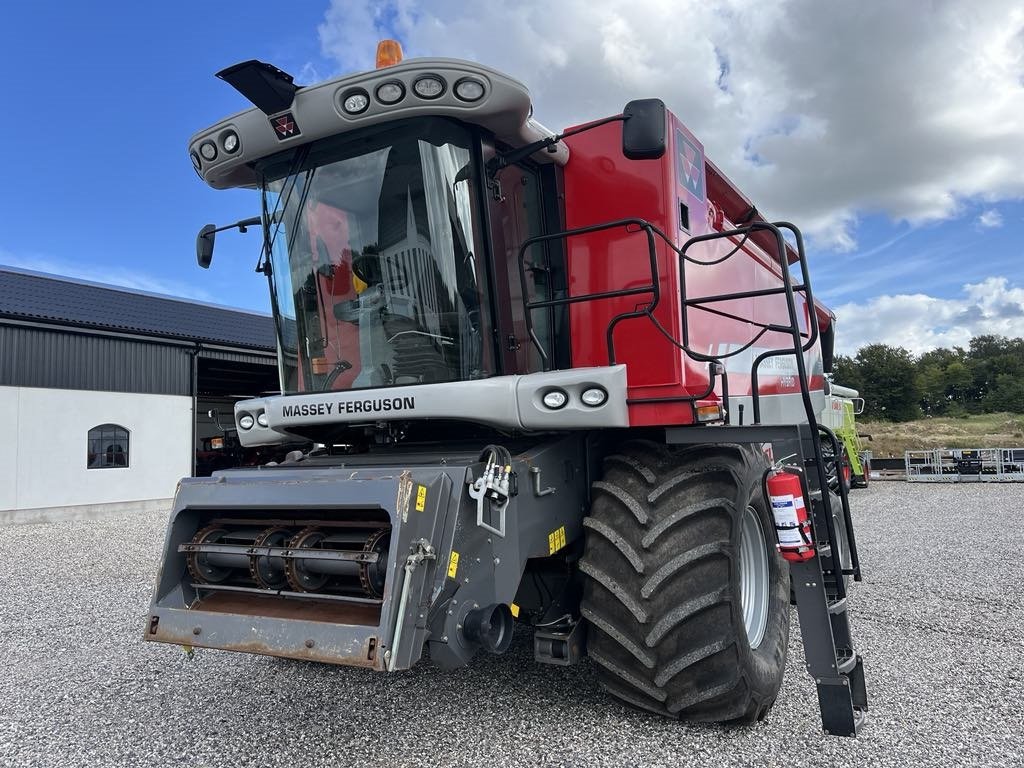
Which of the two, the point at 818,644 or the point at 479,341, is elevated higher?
the point at 479,341

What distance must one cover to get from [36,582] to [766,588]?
8.02 meters

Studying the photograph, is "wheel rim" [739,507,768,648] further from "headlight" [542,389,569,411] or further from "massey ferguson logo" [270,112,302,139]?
"massey ferguson logo" [270,112,302,139]

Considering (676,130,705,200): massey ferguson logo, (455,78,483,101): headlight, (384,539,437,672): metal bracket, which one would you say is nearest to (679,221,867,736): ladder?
(676,130,705,200): massey ferguson logo

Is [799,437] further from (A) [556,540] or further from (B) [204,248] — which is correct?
(B) [204,248]

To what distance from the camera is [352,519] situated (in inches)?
134

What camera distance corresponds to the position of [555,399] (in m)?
3.42

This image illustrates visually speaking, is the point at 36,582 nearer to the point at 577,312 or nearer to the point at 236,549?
the point at 236,549

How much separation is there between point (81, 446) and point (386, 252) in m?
15.4

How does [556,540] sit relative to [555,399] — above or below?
below

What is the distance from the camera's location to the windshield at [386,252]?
11.7 feet

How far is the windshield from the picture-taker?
11.7ft

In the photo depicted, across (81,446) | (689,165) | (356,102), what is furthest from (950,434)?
(356,102)

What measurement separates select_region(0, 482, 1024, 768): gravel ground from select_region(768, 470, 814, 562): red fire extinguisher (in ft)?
3.01

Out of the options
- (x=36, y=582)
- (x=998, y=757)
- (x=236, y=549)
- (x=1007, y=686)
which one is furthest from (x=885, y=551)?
(x=36, y=582)
